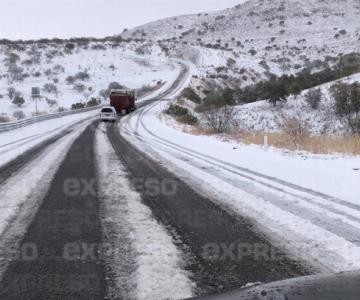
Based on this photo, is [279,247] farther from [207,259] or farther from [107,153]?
[107,153]

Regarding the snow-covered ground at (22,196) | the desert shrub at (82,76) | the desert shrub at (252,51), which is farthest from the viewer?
the desert shrub at (252,51)

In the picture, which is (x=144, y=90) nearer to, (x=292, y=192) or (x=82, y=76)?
(x=82, y=76)

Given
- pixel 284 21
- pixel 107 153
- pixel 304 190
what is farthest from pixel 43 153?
pixel 284 21

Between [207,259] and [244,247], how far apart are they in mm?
574

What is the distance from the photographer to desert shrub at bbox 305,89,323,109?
117 feet

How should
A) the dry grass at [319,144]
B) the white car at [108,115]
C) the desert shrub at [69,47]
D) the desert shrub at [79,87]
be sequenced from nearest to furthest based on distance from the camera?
the dry grass at [319,144] < the white car at [108,115] < the desert shrub at [79,87] < the desert shrub at [69,47]

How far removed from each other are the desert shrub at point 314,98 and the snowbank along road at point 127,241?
27.9m

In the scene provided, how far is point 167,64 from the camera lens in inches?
3529

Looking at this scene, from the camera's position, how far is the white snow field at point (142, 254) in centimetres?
362

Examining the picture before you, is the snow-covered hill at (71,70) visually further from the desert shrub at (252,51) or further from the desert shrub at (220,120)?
the desert shrub at (220,120)

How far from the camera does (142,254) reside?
4.50 meters

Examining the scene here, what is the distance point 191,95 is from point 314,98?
79.6 feet

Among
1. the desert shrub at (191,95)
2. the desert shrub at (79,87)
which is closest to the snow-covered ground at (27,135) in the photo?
the desert shrub at (191,95)

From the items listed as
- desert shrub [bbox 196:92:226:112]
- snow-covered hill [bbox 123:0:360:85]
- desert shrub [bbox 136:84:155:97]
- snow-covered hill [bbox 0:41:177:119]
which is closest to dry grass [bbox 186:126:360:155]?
desert shrub [bbox 196:92:226:112]
